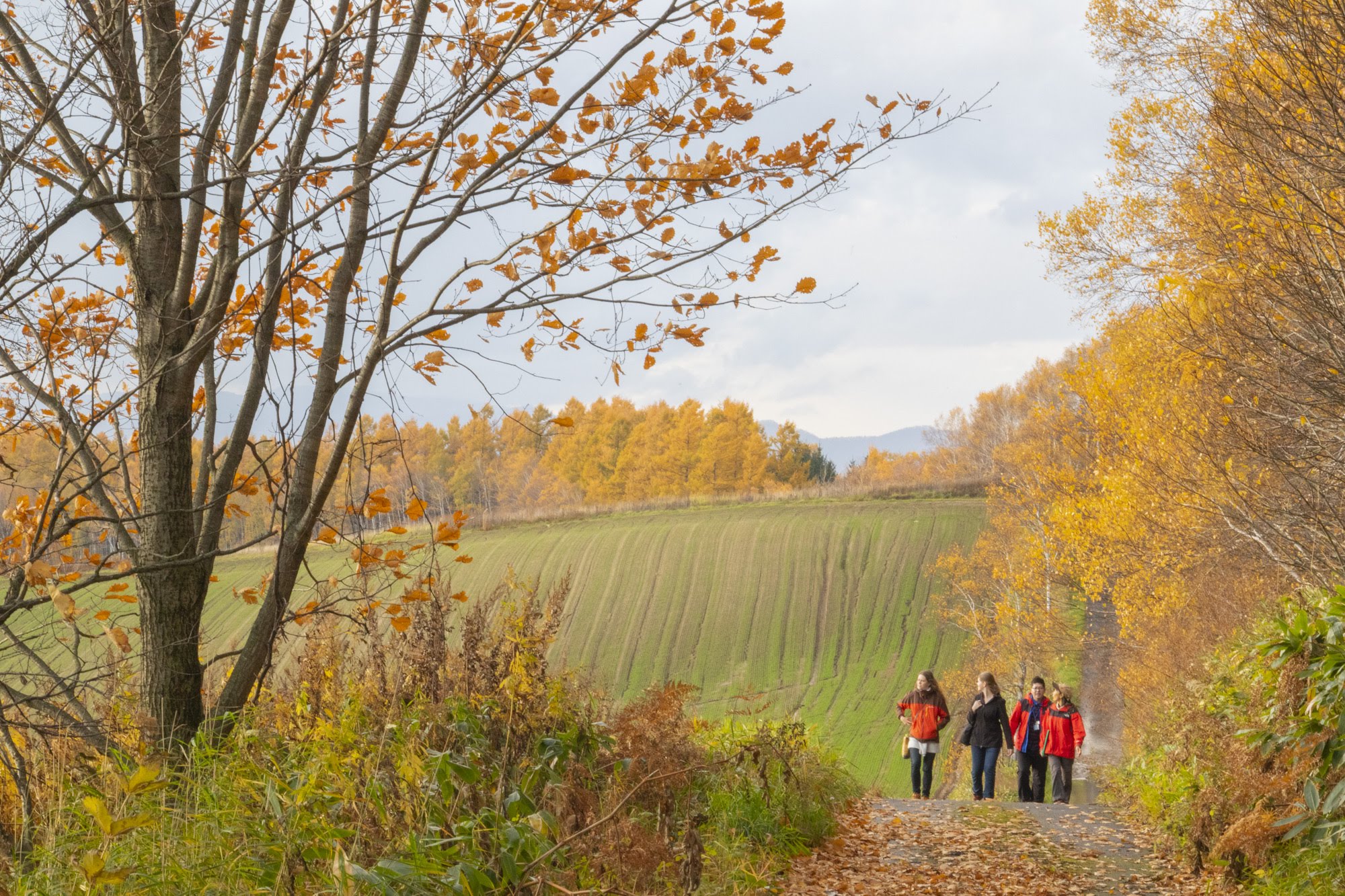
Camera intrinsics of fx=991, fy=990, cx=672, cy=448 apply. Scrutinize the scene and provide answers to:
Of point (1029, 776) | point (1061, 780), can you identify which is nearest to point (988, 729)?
point (1029, 776)

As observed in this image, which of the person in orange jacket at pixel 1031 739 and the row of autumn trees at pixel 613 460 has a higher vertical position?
the row of autumn trees at pixel 613 460

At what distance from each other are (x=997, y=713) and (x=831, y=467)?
203 feet

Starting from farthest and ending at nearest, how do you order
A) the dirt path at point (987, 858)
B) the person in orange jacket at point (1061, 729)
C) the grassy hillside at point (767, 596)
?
1. the grassy hillside at point (767, 596)
2. the person in orange jacket at point (1061, 729)
3. the dirt path at point (987, 858)

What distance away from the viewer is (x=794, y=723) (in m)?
7.58

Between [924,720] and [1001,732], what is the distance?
2.36 feet

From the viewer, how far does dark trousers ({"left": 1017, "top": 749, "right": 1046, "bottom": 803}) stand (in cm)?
972

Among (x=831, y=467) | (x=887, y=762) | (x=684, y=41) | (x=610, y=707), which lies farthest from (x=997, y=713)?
(x=831, y=467)

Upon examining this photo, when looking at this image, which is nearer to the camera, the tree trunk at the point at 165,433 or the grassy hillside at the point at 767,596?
the tree trunk at the point at 165,433

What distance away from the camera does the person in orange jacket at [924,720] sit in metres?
9.60

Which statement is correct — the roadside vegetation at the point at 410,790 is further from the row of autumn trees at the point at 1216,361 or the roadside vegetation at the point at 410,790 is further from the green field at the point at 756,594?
the green field at the point at 756,594

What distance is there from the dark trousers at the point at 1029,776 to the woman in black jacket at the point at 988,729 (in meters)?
0.38

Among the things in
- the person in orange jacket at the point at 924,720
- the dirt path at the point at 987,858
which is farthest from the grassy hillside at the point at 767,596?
the dirt path at the point at 987,858

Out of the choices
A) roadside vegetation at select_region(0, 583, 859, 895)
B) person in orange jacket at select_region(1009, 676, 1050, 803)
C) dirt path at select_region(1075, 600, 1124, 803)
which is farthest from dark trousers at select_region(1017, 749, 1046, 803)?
dirt path at select_region(1075, 600, 1124, 803)

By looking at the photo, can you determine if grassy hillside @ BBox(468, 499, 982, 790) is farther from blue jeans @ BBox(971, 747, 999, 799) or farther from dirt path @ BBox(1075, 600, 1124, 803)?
blue jeans @ BBox(971, 747, 999, 799)
